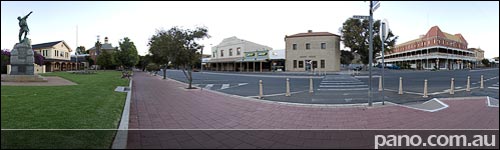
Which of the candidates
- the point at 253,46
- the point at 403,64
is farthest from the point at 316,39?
the point at 403,64

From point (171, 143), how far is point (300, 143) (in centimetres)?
190

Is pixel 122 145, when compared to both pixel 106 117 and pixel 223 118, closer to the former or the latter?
pixel 106 117

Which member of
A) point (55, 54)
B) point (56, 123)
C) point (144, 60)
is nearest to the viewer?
point (56, 123)

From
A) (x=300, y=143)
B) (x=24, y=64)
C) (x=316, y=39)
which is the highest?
(x=316, y=39)

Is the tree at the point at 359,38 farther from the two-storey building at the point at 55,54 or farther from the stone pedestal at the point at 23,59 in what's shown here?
the two-storey building at the point at 55,54

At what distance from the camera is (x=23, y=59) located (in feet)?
51.8

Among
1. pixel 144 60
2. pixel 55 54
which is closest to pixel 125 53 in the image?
pixel 55 54

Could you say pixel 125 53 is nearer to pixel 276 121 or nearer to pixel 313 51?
pixel 313 51

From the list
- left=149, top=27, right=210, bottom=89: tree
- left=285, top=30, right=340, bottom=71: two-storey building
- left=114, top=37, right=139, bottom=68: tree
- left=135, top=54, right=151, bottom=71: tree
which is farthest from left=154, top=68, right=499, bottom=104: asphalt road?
left=135, top=54, right=151, bottom=71: tree

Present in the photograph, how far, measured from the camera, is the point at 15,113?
5039 mm

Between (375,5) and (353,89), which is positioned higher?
(375,5)

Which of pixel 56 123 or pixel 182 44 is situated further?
pixel 182 44

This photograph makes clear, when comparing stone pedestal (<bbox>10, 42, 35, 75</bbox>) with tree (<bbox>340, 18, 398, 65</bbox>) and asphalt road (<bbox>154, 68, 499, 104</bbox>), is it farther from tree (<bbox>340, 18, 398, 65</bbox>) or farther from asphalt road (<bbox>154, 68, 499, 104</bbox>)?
tree (<bbox>340, 18, 398, 65</bbox>)

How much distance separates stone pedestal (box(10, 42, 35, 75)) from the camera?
15586 millimetres
